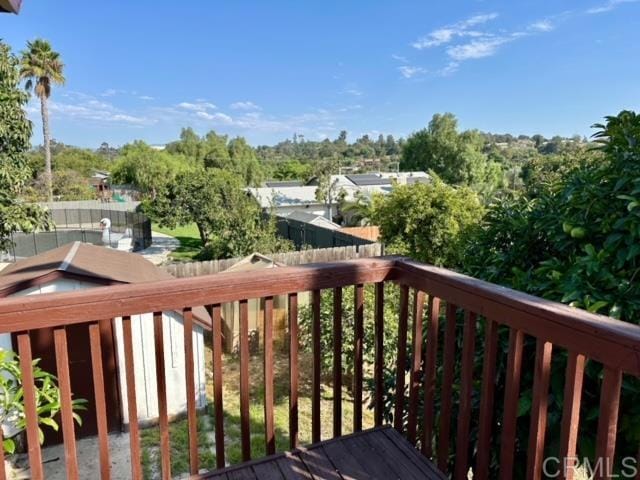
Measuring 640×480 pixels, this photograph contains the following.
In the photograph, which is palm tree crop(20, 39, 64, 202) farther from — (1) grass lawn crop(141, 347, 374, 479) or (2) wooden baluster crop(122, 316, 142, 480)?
(2) wooden baluster crop(122, 316, 142, 480)

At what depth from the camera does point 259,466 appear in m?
1.68

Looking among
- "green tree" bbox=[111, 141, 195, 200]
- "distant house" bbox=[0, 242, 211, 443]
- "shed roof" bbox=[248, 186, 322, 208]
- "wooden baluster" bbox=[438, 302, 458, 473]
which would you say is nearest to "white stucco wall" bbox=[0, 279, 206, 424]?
"distant house" bbox=[0, 242, 211, 443]

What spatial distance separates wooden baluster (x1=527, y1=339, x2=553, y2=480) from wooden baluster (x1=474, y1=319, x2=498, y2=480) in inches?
6.6

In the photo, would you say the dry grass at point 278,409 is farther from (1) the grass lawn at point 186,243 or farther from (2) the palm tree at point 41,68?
(2) the palm tree at point 41,68

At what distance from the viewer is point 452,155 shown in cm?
3316

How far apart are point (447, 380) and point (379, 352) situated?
16.2 inches

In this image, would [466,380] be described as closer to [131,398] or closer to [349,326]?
[131,398]

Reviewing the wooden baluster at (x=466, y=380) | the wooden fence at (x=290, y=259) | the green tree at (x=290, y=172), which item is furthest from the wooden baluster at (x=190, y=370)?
the green tree at (x=290, y=172)

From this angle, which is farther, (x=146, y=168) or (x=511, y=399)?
(x=146, y=168)

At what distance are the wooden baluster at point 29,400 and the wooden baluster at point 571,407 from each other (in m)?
1.55

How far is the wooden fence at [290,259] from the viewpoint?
31.5ft

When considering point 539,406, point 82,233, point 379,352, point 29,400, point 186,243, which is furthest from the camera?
point 186,243

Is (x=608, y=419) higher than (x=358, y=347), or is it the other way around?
(x=608, y=419)

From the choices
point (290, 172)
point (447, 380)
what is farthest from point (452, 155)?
point (447, 380)
